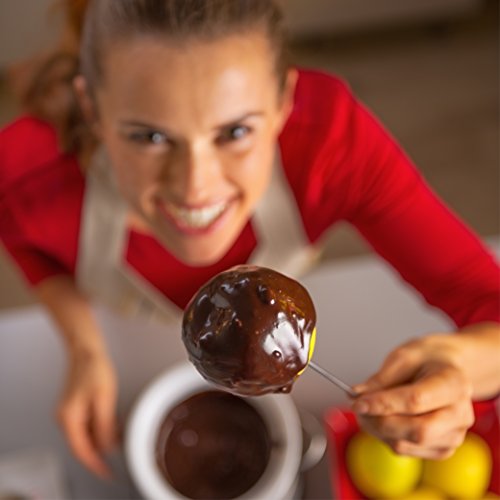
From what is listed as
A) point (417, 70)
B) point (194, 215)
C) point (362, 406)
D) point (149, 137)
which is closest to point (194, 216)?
point (194, 215)

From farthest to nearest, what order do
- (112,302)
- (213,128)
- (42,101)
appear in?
1. (112,302)
2. (42,101)
3. (213,128)

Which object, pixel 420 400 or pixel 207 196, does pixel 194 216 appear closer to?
pixel 207 196

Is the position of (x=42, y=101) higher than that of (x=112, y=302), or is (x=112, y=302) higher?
(x=42, y=101)

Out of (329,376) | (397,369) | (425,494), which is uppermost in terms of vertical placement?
(329,376)

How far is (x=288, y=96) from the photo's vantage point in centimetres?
101

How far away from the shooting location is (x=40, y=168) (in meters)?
1.11

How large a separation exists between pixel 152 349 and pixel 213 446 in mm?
215

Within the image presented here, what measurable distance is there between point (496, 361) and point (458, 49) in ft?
5.35

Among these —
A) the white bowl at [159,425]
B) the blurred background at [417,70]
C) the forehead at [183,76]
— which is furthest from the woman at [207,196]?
the blurred background at [417,70]

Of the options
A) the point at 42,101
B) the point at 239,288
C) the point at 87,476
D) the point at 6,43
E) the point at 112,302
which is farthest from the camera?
the point at 6,43

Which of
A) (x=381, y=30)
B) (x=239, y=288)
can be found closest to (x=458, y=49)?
(x=381, y=30)

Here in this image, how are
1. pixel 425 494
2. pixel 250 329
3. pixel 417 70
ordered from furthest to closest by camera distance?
pixel 417 70
pixel 425 494
pixel 250 329

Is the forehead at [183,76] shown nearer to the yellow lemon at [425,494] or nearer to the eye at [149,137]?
the eye at [149,137]

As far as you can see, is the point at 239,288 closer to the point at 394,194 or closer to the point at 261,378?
the point at 261,378
